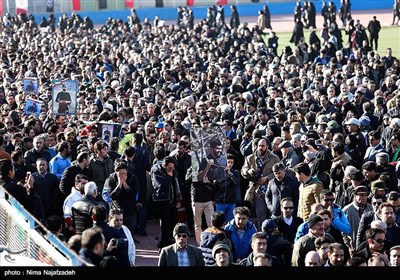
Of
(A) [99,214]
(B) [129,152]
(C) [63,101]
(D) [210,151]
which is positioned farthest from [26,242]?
(C) [63,101]

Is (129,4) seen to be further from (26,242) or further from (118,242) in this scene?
(26,242)

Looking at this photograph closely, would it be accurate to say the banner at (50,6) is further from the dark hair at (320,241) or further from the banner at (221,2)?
the dark hair at (320,241)

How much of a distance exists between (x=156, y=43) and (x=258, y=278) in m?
30.9

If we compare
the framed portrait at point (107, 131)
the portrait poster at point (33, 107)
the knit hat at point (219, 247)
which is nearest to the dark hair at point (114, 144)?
the framed portrait at point (107, 131)

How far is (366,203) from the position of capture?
12195 millimetres

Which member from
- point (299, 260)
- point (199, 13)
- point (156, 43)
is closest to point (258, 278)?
point (299, 260)

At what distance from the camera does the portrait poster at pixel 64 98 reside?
62.0 ft

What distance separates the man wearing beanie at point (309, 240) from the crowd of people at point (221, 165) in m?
0.01

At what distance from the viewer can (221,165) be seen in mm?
13969

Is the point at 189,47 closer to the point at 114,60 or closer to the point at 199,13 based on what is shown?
the point at 114,60

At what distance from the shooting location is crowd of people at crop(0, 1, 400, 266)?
35.2ft

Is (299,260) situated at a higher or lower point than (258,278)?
lower

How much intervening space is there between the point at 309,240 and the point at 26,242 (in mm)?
3360

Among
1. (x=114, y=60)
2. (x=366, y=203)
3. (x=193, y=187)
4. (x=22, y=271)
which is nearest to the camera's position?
(x=22, y=271)
